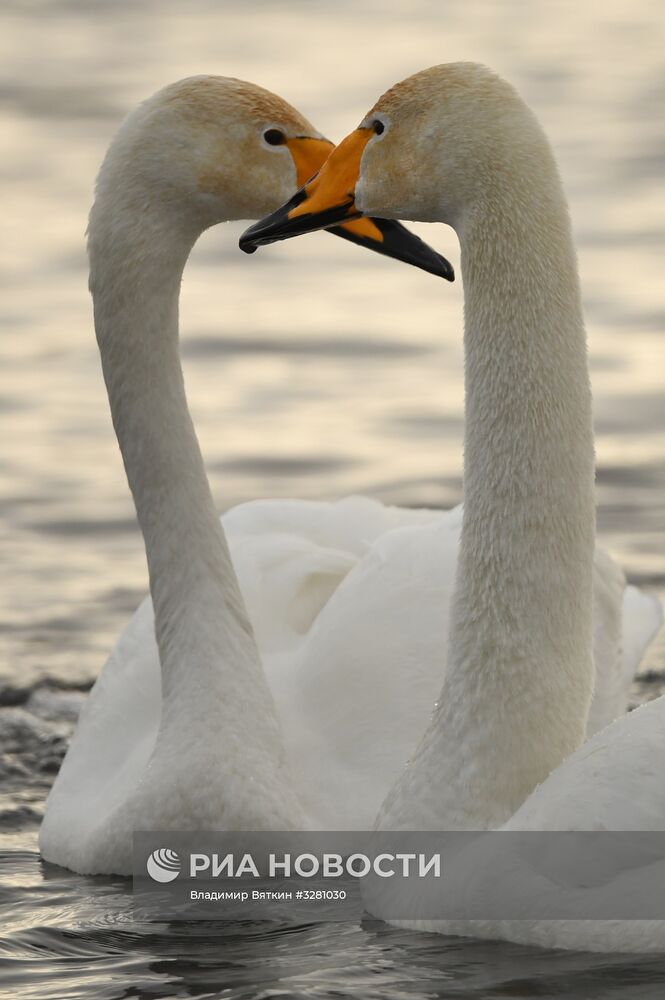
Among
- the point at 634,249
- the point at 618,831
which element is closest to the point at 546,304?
the point at 618,831

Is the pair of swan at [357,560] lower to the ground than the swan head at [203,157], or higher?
lower

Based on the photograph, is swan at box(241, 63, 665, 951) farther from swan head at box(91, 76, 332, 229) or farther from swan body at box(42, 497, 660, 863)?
swan body at box(42, 497, 660, 863)

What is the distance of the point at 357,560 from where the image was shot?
28.3ft

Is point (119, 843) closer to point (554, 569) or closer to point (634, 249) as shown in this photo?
point (554, 569)

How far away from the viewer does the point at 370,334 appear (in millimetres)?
13367

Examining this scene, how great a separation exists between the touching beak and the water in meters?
1.94

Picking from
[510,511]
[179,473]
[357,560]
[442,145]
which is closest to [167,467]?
→ [179,473]

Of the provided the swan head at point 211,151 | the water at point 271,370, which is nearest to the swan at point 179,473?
the swan head at point 211,151

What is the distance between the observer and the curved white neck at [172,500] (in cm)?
723

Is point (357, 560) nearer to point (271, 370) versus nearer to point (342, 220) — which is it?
point (342, 220)

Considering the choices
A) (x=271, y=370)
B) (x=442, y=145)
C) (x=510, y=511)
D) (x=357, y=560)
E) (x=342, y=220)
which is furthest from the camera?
(x=271, y=370)

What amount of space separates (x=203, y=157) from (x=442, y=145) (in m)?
1.28

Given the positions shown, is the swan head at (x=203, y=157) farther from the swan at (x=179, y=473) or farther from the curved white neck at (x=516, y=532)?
the curved white neck at (x=516, y=532)

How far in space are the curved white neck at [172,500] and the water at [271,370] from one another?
2.14 ft
